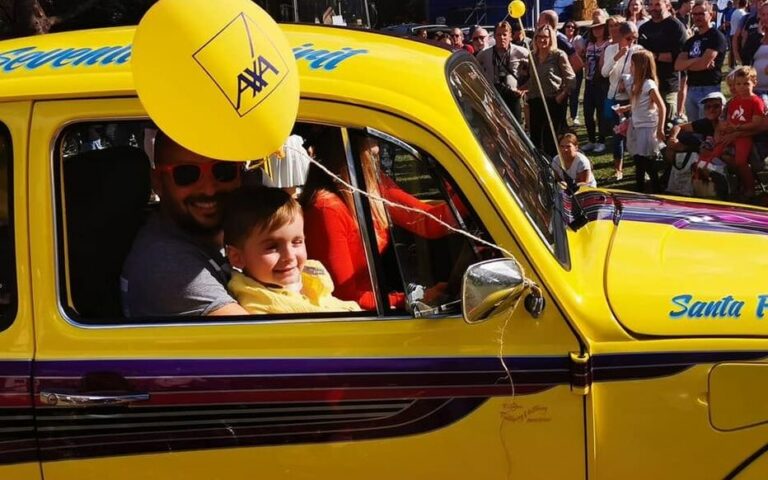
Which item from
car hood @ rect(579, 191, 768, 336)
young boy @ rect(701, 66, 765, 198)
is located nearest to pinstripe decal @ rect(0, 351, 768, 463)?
car hood @ rect(579, 191, 768, 336)

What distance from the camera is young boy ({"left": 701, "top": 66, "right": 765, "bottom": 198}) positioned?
737 cm

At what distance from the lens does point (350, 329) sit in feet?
7.55

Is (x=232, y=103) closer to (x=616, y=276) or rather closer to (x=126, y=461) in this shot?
(x=126, y=461)

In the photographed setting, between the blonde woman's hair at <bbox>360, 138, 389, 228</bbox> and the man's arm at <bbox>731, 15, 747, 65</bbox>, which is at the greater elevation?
the blonde woman's hair at <bbox>360, 138, 389, 228</bbox>

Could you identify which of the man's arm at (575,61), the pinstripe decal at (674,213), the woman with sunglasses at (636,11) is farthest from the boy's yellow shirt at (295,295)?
the woman with sunglasses at (636,11)

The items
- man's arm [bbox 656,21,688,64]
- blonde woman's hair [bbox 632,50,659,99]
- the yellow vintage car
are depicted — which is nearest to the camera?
the yellow vintage car

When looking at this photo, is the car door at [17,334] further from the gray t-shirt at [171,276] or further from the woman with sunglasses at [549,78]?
the woman with sunglasses at [549,78]

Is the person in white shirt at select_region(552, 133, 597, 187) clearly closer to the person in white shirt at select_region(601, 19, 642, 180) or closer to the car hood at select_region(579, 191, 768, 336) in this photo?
the person in white shirt at select_region(601, 19, 642, 180)

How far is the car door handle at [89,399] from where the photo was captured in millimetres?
2270

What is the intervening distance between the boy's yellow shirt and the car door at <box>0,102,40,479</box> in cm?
58

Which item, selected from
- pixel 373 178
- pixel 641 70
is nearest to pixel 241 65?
pixel 373 178

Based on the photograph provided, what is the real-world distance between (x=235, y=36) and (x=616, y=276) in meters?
1.25

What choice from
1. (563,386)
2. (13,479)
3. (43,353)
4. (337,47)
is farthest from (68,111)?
→ (563,386)

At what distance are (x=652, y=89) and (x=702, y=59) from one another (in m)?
0.99
